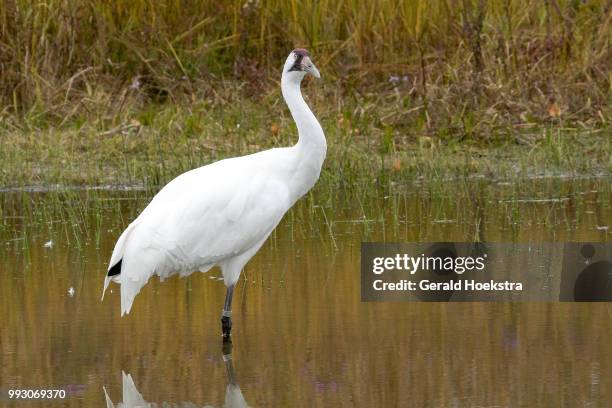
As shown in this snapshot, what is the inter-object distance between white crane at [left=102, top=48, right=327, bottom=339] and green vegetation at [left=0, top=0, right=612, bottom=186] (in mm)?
3186

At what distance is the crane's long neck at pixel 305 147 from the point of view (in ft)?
21.3

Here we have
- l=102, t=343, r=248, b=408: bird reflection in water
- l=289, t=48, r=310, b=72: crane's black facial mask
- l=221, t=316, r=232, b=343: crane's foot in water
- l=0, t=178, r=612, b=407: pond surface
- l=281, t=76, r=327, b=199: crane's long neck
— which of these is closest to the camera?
l=102, t=343, r=248, b=408: bird reflection in water

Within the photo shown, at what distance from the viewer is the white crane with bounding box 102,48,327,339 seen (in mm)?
6047

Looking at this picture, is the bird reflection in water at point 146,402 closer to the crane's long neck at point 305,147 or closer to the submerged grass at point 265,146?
the crane's long neck at point 305,147

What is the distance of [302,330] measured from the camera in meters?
5.88

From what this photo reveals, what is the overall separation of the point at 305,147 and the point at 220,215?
0.50 meters

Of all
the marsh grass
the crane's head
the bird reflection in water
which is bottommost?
the bird reflection in water

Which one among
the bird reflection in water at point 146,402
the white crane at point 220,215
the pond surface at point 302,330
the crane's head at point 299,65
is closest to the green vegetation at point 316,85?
the pond surface at point 302,330

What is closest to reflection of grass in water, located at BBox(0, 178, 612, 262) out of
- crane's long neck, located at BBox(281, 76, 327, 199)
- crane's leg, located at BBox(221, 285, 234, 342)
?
crane's long neck, located at BBox(281, 76, 327, 199)

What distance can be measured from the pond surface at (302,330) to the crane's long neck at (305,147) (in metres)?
0.48

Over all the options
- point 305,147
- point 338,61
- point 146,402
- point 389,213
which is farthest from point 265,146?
point 146,402

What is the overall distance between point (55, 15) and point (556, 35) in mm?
3840

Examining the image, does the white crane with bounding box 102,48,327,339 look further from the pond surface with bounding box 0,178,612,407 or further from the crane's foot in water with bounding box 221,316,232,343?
the pond surface with bounding box 0,178,612,407

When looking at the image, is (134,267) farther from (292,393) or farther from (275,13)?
(275,13)
